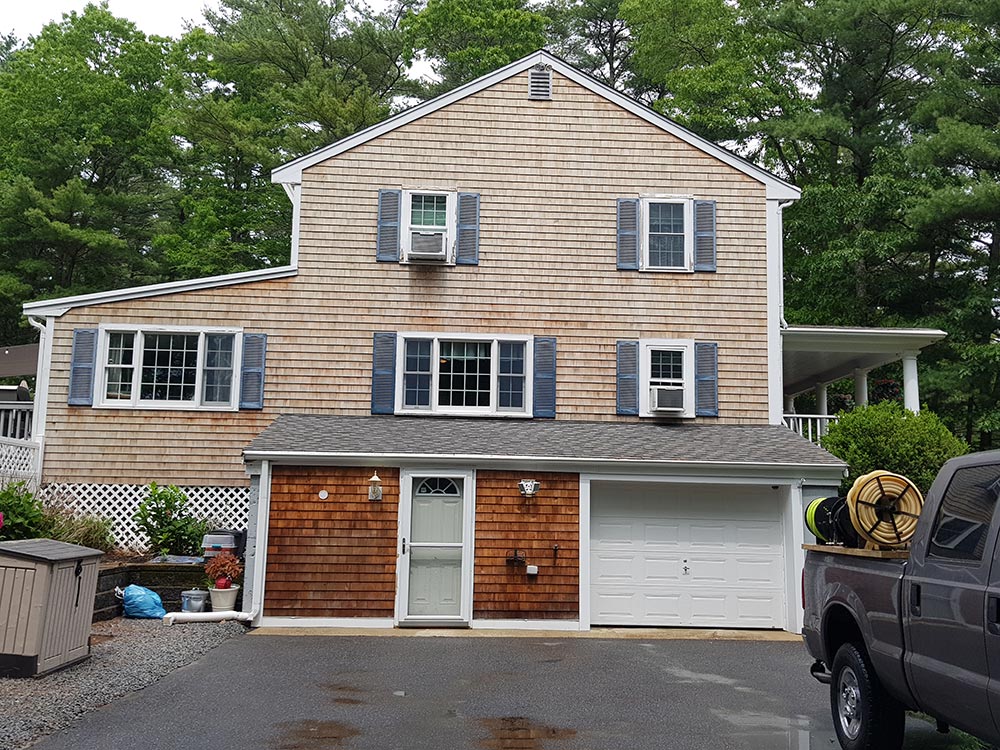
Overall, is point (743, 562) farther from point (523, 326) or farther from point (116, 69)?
point (116, 69)

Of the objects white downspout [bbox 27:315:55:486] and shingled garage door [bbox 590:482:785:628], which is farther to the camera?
white downspout [bbox 27:315:55:486]

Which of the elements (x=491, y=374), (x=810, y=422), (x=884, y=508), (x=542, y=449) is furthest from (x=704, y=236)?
(x=884, y=508)

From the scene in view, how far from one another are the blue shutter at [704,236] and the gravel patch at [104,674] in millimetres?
9308

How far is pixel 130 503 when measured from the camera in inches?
571

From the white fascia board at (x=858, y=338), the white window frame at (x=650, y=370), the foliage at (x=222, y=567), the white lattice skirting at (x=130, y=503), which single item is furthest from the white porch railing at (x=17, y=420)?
the white fascia board at (x=858, y=338)

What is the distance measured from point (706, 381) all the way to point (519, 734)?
913 centimetres

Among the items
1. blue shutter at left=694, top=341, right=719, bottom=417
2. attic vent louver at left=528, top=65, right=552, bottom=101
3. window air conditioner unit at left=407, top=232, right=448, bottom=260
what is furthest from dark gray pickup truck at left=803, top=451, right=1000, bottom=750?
attic vent louver at left=528, top=65, right=552, bottom=101

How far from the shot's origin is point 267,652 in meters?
10.5

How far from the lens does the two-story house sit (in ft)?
42.1

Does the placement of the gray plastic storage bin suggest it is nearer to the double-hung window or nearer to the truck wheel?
the truck wheel

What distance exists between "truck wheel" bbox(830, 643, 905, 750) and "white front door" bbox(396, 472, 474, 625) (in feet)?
23.1

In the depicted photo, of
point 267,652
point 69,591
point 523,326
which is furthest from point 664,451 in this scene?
point 69,591

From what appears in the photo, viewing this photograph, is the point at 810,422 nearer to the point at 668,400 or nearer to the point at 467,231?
the point at 668,400

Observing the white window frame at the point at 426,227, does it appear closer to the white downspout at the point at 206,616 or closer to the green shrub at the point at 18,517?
the white downspout at the point at 206,616
